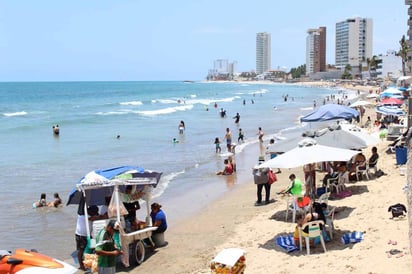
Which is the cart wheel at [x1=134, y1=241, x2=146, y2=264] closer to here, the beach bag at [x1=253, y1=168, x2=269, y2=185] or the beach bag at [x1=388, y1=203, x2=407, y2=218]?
the beach bag at [x1=253, y1=168, x2=269, y2=185]

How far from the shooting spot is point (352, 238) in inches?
338

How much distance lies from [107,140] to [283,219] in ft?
72.6

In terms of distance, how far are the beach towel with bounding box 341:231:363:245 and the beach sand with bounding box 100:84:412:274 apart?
11 centimetres

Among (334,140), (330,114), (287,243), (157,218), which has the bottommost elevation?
(287,243)

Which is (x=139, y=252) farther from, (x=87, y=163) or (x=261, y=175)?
(x=87, y=163)

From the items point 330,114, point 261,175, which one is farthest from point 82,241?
point 330,114

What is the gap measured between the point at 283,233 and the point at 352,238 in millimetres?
1638

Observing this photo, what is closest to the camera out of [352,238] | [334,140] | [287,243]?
[352,238]

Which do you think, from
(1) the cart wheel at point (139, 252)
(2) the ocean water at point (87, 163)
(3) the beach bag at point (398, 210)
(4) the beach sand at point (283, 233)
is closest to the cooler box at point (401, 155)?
(4) the beach sand at point (283, 233)

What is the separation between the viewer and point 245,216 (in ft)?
39.8

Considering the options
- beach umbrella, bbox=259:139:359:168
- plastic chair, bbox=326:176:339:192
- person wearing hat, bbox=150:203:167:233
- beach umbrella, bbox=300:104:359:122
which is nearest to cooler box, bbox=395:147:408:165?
beach umbrella, bbox=300:104:359:122

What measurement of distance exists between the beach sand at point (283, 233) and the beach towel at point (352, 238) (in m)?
0.11

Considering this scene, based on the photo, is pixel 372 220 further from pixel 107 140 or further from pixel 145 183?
pixel 107 140

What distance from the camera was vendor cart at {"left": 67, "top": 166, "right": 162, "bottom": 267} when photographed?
895 cm
